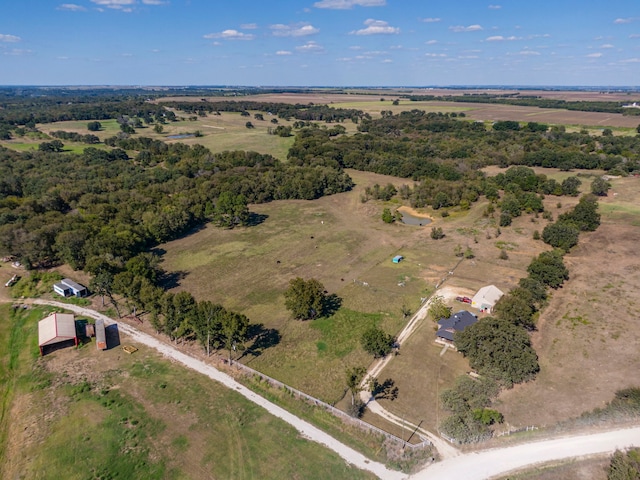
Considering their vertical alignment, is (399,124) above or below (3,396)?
above

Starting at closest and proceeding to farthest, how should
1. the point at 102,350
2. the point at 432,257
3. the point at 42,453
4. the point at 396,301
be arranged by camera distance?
the point at 42,453 → the point at 102,350 → the point at 396,301 → the point at 432,257

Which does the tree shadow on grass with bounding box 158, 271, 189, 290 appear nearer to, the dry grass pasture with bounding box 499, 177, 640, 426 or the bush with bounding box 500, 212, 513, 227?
the dry grass pasture with bounding box 499, 177, 640, 426

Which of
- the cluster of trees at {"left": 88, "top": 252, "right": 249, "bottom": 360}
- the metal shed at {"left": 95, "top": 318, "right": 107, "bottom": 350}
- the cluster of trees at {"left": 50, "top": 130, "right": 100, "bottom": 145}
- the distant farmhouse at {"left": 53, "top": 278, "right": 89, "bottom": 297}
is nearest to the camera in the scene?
the cluster of trees at {"left": 88, "top": 252, "right": 249, "bottom": 360}

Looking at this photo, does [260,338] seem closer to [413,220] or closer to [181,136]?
[413,220]

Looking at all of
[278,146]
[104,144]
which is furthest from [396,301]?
[104,144]

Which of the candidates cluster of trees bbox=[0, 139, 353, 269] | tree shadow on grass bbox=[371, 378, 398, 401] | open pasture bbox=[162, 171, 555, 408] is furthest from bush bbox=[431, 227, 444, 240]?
tree shadow on grass bbox=[371, 378, 398, 401]

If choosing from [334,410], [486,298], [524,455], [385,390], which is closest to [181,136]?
[486,298]

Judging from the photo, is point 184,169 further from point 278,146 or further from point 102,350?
point 102,350
